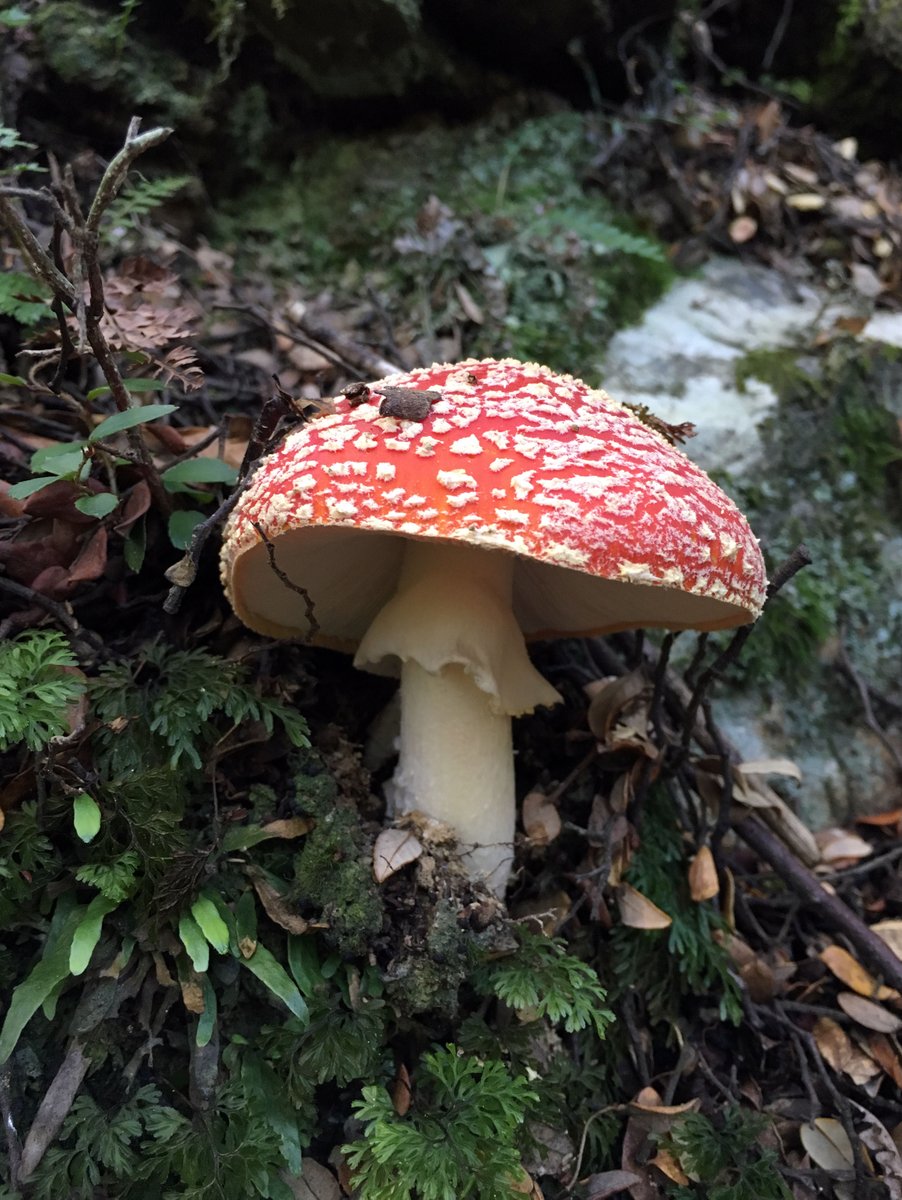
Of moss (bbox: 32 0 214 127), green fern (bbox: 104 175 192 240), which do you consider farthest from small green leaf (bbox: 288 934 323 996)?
moss (bbox: 32 0 214 127)

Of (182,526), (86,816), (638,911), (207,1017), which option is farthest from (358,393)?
(638,911)

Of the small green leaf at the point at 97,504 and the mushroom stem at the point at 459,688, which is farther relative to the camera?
the mushroom stem at the point at 459,688

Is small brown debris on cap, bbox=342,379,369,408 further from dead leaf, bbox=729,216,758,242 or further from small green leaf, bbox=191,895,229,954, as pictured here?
dead leaf, bbox=729,216,758,242

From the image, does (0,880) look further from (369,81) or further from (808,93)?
(808,93)

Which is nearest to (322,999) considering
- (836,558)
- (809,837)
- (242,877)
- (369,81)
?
(242,877)

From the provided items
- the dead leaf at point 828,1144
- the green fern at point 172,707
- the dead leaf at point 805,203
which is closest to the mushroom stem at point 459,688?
the green fern at point 172,707

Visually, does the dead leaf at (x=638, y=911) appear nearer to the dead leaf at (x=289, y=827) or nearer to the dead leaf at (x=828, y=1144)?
the dead leaf at (x=828, y=1144)

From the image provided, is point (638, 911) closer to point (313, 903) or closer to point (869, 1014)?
point (869, 1014)
